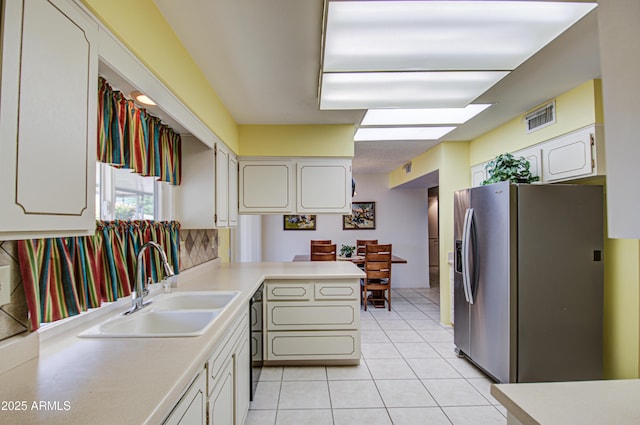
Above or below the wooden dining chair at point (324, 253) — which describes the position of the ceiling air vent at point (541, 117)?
above

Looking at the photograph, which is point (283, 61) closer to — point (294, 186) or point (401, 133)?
point (294, 186)

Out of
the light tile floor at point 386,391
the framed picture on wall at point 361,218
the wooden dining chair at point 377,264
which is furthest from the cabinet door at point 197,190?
the framed picture on wall at point 361,218

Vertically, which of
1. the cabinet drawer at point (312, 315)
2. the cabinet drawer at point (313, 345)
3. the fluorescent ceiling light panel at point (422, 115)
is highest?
the fluorescent ceiling light panel at point (422, 115)

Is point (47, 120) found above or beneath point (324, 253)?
above

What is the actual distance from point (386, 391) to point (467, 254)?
142 cm

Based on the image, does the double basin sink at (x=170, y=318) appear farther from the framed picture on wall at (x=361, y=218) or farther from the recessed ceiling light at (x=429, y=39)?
the framed picture on wall at (x=361, y=218)

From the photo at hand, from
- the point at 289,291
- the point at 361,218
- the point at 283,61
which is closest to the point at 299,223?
the point at 361,218

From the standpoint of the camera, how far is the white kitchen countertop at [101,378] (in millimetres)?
814

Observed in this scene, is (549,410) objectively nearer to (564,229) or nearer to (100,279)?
(100,279)

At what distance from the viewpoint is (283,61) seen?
2.17 meters

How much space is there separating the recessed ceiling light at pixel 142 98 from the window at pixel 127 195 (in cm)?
39

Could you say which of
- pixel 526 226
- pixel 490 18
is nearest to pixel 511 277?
pixel 526 226

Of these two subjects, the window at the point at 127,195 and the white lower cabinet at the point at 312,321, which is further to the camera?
the white lower cabinet at the point at 312,321

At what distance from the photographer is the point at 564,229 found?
2598 millimetres
